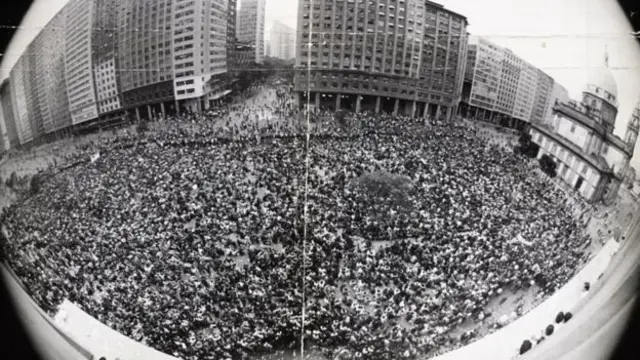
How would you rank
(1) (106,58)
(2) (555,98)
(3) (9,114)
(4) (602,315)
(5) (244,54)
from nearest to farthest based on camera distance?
(2) (555,98) < (5) (244,54) < (1) (106,58) < (4) (602,315) < (3) (9,114)

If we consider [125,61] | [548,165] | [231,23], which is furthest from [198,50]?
[548,165]

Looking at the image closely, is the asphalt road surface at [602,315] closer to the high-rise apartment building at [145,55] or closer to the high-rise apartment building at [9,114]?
the high-rise apartment building at [145,55]

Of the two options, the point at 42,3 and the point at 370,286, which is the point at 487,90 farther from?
the point at 42,3

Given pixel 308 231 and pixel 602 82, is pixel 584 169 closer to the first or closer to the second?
pixel 602 82

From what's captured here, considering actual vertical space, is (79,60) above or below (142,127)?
above

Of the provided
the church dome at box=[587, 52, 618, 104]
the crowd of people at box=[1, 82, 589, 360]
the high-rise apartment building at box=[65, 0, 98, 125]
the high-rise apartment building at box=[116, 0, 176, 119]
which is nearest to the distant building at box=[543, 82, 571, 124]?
the church dome at box=[587, 52, 618, 104]

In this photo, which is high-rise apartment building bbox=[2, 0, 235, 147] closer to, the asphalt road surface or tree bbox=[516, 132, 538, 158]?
tree bbox=[516, 132, 538, 158]
